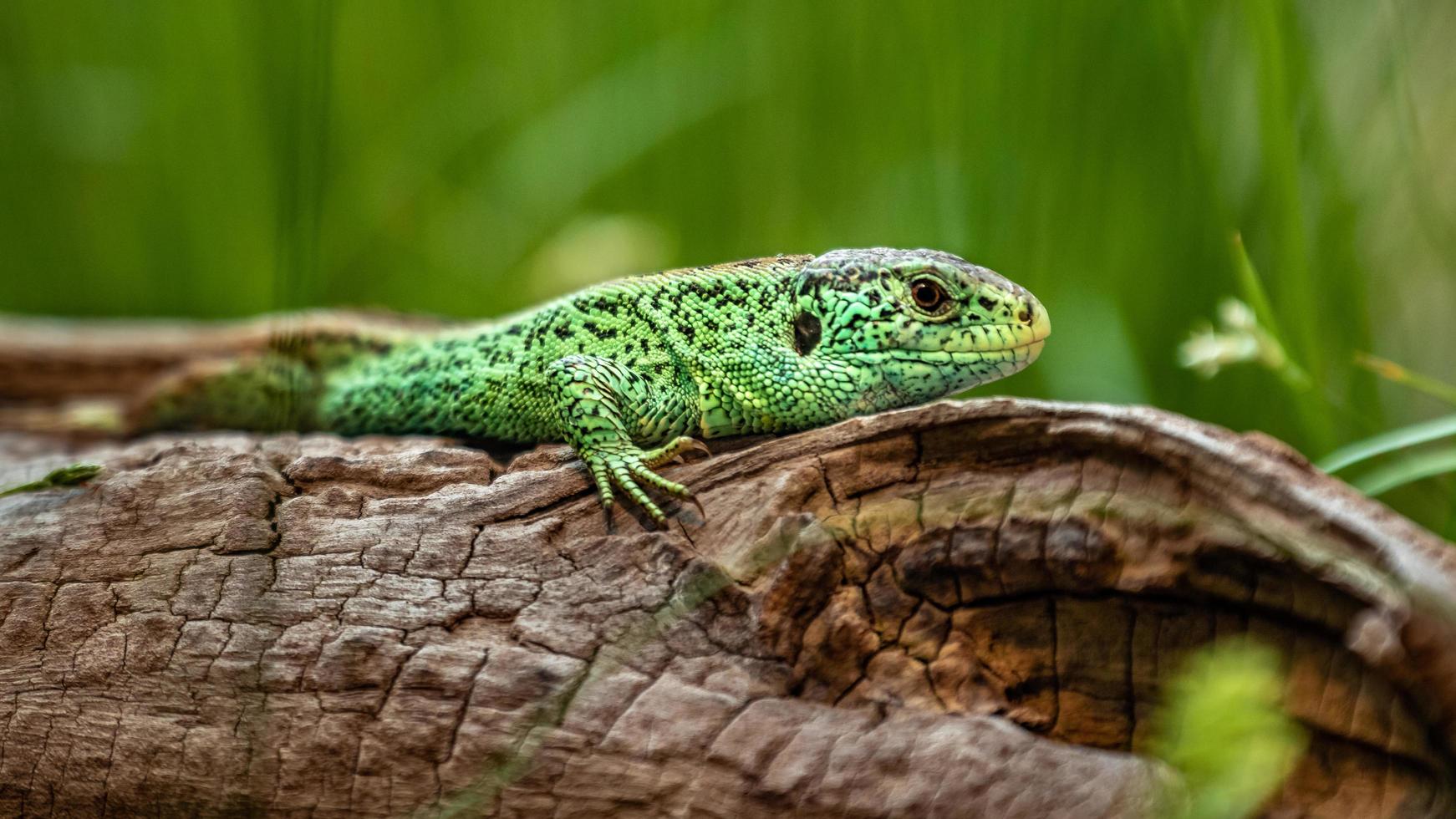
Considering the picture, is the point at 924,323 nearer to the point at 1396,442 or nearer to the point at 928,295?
the point at 928,295

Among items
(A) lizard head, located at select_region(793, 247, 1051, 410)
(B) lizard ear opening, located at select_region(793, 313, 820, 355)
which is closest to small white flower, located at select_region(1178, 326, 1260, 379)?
(A) lizard head, located at select_region(793, 247, 1051, 410)

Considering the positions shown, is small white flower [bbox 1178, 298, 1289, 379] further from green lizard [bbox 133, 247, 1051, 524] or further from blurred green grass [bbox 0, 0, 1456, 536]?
blurred green grass [bbox 0, 0, 1456, 536]

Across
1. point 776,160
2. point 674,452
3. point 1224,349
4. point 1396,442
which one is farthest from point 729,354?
point 776,160

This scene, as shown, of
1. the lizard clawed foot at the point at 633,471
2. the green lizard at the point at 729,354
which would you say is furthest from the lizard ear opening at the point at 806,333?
the lizard clawed foot at the point at 633,471

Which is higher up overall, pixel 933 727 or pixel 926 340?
pixel 926 340

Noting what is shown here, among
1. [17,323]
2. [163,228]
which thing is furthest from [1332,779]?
[163,228]

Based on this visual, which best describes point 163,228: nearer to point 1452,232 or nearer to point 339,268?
point 339,268
